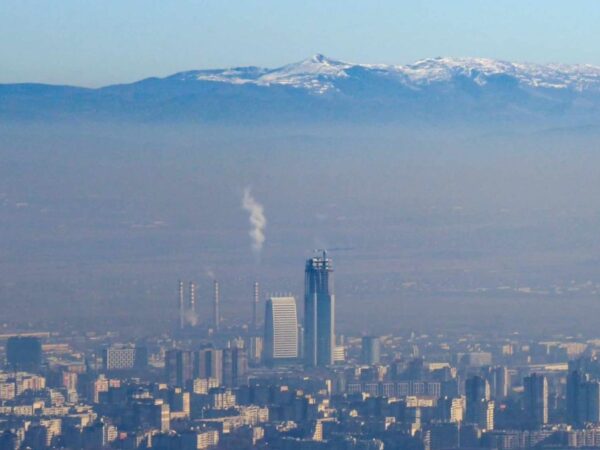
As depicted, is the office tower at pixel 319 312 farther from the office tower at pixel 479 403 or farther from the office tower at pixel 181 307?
the office tower at pixel 479 403

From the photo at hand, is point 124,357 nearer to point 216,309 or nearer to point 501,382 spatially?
point 216,309

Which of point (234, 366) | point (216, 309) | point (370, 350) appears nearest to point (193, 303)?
point (216, 309)

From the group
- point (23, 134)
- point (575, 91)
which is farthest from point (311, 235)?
point (575, 91)

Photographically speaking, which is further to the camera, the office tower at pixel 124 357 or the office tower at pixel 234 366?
the office tower at pixel 124 357

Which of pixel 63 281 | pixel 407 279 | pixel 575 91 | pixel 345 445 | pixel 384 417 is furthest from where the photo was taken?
pixel 575 91

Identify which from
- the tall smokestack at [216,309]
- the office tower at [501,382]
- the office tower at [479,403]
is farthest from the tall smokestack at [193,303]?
the office tower at [479,403]

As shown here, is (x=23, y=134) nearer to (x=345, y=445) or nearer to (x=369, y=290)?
(x=369, y=290)
